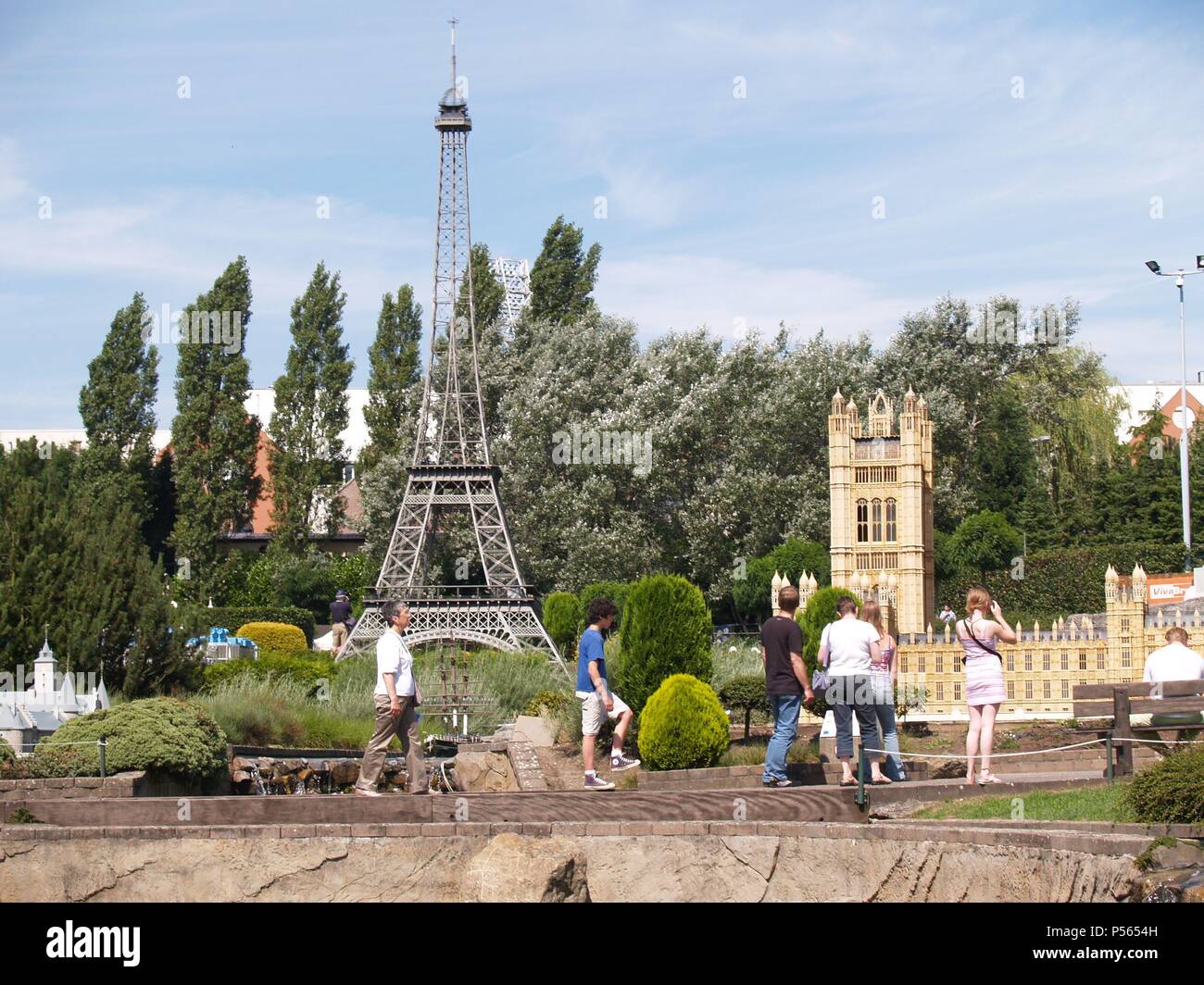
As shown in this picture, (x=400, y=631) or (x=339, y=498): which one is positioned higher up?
(x=339, y=498)

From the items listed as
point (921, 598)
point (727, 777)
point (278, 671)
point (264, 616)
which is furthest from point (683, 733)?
point (264, 616)

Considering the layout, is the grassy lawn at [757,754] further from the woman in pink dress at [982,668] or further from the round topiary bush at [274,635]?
the round topiary bush at [274,635]

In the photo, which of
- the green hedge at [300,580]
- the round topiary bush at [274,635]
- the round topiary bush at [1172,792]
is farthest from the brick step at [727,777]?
Result: the green hedge at [300,580]

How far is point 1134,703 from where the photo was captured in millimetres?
13516

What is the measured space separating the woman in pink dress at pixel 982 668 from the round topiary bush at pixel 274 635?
33319 millimetres

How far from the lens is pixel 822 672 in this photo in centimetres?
1426

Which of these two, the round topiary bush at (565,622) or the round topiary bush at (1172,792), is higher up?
the round topiary bush at (565,622)

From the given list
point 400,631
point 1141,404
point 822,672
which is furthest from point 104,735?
point 1141,404

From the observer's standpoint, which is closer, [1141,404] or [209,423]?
[209,423]

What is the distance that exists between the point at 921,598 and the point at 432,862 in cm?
2622

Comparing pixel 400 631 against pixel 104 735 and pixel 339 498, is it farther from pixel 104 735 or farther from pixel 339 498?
pixel 339 498

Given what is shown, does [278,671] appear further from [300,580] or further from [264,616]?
[300,580]

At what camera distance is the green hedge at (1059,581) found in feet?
143
